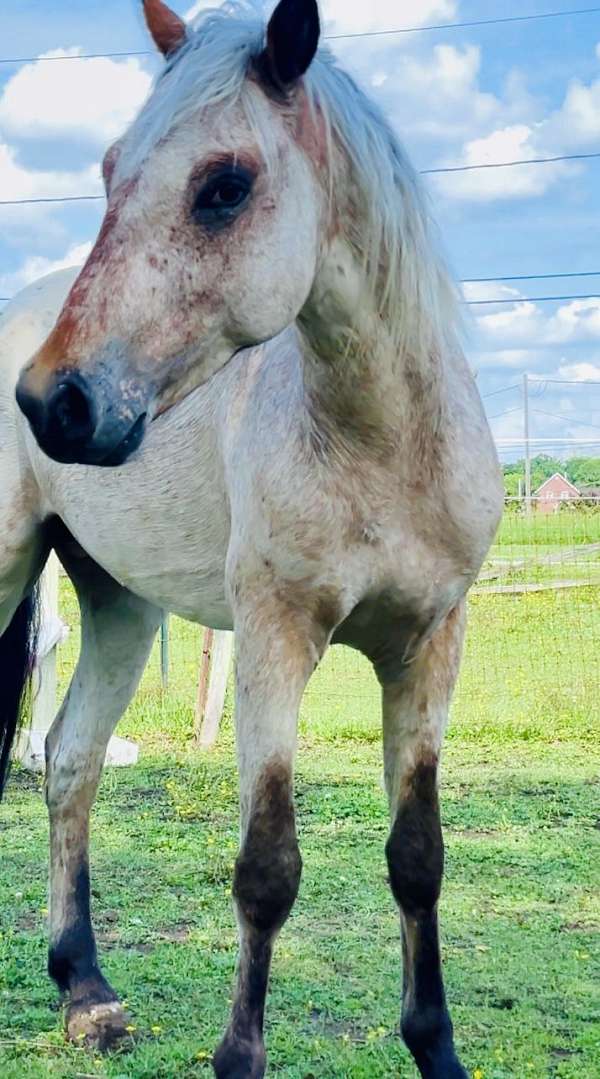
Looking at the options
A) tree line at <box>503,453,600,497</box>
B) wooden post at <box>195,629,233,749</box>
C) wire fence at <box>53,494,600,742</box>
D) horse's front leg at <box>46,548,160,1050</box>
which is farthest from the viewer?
tree line at <box>503,453,600,497</box>

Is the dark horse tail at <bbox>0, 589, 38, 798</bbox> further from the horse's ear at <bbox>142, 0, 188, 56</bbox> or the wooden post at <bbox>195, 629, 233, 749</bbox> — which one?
the wooden post at <bbox>195, 629, 233, 749</bbox>

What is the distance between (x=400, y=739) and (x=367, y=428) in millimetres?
834

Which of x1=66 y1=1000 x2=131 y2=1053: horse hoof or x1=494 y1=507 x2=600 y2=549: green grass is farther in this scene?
x1=494 y1=507 x2=600 y2=549: green grass

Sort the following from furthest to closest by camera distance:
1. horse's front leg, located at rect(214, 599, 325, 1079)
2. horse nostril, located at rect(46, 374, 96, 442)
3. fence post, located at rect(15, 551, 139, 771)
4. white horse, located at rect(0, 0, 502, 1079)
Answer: fence post, located at rect(15, 551, 139, 771) < horse's front leg, located at rect(214, 599, 325, 1079) < white horse, located at rect(0, 0, 502, 1079) < horse nostril, located at rect(46, 374, 96, 442)

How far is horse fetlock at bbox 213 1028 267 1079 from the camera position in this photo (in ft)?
9.11

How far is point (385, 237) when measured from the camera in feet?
8.64

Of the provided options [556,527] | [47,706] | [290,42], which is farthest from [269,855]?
[556,527]

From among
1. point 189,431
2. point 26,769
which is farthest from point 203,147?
point 26,769

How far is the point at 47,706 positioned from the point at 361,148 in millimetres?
5626

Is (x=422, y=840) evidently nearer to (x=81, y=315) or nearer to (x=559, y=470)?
(x=81, y=315)

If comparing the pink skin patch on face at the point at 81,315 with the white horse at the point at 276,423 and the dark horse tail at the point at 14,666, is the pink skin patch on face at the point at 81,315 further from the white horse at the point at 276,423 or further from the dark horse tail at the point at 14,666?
the dark horse tail at the point at 14,666

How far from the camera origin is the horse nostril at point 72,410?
209cm

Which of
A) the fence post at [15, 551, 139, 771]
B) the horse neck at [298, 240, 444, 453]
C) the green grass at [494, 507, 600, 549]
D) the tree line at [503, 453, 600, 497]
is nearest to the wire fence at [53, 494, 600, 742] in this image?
the green grass at [494, 507, 600, 549]

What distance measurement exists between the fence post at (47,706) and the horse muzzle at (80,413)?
189 inches
